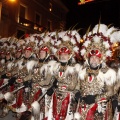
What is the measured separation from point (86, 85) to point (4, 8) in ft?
64.7

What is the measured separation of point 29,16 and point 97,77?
24219 mm

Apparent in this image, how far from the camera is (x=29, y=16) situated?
28.2 m

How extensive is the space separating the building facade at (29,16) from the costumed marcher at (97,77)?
14.4m

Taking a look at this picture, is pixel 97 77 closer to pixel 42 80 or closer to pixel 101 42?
pixel 101 42

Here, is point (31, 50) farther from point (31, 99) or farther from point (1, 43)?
point (1, 43)

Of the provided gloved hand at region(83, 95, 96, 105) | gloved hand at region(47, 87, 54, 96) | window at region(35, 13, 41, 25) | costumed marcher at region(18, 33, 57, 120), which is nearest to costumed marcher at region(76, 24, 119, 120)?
gloved hand at region(83, 95, 96, 105)

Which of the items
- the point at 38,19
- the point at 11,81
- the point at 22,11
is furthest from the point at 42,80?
the point at 38,19

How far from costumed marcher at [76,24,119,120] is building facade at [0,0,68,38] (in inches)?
568

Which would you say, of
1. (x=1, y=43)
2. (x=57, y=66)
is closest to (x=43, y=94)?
(x=57, y=66)

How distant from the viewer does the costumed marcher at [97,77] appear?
4.89 metres

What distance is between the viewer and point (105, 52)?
5090 millimetres

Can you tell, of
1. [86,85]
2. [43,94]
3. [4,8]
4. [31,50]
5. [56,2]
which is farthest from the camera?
[56,2]

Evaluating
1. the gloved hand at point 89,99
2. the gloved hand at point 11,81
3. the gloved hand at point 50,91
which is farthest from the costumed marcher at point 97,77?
the gloved hand at point 11,81

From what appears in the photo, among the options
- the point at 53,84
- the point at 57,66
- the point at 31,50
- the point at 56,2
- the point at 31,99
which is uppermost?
the point at 56,2
